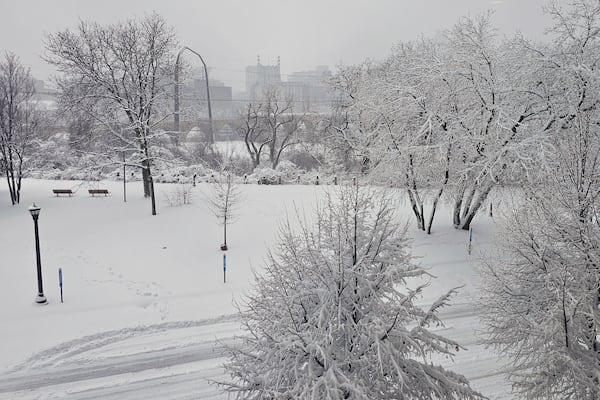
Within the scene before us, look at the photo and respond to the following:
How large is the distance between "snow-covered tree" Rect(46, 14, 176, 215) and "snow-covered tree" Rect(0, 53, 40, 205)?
3007 mm

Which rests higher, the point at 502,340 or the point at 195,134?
the point at 195,134

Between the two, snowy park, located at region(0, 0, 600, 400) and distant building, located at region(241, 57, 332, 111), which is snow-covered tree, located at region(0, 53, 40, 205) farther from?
distant building, located at region(241, 57, 332, 111)

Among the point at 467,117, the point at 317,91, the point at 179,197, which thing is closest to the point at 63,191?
the point at 179,197

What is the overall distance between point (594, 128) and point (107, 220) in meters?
20.6

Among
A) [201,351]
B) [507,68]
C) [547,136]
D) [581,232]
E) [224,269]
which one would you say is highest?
[507,68]

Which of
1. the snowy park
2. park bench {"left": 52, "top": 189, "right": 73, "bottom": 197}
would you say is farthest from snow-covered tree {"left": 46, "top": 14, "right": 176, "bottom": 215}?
park bench {"left": 52, "top": 189, "right": 73, "bottom": 197}

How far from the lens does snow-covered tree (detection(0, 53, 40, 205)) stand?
2238cm

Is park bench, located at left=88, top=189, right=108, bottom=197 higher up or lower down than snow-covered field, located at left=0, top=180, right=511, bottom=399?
higher up

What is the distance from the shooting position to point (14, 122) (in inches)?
890

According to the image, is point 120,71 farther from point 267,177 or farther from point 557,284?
point 557,284

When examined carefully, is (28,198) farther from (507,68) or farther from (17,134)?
(507,68)

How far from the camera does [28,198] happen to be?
24.5m

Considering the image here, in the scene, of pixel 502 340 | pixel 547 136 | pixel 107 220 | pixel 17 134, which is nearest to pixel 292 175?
pixel 107 220

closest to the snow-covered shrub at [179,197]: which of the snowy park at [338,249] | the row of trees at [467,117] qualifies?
the snowy park at [338,249]
